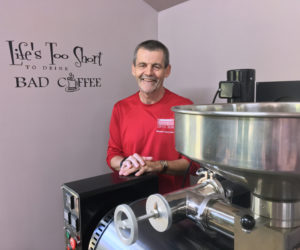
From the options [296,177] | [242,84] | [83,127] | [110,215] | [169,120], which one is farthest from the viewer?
[83,127]

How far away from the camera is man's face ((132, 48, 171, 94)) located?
1.37m

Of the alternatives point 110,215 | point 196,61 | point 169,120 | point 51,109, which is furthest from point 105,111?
point 110,215

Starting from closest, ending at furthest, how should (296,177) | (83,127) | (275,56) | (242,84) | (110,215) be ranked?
1. (296,177)
2. (110,215)
3. (242,84)
4. (275,56)
5. (83,127)

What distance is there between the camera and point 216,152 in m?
0.30

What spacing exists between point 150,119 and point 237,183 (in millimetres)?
1027

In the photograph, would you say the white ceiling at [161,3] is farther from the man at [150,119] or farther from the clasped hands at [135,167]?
the clasped hands at [135,167]

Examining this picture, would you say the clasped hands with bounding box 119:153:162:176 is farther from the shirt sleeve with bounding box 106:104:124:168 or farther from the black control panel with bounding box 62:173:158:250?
the shirt sleeve with bounding box 106:104:124:168

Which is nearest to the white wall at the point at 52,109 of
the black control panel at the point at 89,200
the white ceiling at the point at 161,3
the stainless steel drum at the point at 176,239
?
the white ceiling at the point at 161,3

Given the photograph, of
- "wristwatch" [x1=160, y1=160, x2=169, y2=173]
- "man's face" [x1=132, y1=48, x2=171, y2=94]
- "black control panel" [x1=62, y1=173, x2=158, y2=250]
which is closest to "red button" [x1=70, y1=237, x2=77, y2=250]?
"black control panel" [x1=62, y1=173, x2=158, y2=250]

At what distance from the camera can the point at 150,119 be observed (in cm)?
141

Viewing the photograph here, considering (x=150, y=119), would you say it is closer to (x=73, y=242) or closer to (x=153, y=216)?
(x=73, y=242)

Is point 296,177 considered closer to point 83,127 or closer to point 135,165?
point 135,165

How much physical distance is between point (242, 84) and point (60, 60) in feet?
3.25

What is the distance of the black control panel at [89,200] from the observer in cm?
73
